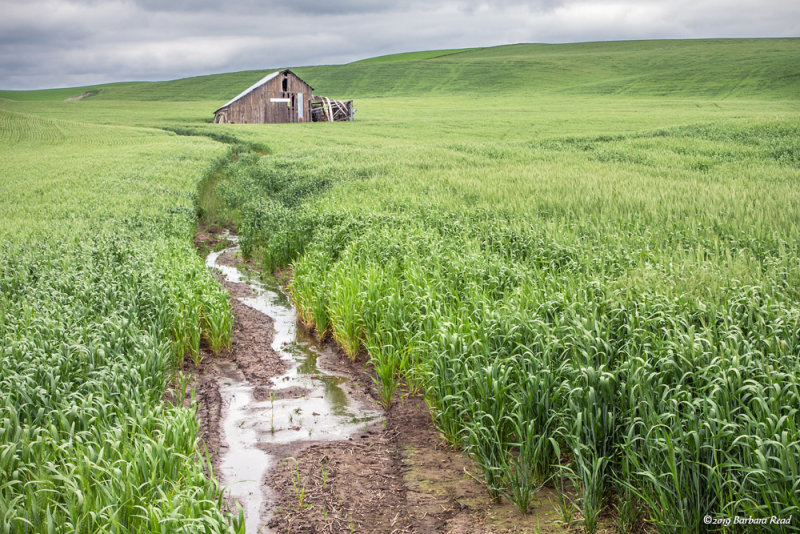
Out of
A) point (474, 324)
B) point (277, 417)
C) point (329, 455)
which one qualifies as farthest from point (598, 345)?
point (277, 417)

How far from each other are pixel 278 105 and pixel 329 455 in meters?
60.2

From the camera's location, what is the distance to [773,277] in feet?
20.5

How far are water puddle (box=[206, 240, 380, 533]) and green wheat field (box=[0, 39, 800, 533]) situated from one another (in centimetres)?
42

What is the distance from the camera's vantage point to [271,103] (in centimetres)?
6097

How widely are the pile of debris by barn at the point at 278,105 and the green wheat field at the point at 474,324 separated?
41.9 m

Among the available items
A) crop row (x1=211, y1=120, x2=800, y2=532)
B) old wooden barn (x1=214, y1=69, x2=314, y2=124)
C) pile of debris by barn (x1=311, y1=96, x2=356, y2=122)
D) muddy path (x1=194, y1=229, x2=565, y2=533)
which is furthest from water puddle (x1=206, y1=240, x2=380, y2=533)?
pile of debris by barn (x1=311, y1=96, x2=356, y2=122)

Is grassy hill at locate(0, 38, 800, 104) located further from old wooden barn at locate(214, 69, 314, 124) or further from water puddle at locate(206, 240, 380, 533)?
water puddle at locate(206, 240, 380, 533)

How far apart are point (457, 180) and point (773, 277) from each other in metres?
10.8

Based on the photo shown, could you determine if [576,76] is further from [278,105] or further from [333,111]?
[278,105]

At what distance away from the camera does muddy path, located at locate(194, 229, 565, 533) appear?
4578 millimetres

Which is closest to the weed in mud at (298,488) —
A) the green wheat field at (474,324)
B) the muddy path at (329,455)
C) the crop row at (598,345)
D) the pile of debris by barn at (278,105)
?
the muddy path at (329,455)

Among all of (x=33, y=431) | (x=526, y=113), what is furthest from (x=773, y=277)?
(x=526, y=113)

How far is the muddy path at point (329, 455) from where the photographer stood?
4578 mm

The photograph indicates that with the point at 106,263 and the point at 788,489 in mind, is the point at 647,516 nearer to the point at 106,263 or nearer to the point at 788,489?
the point at 788,489
